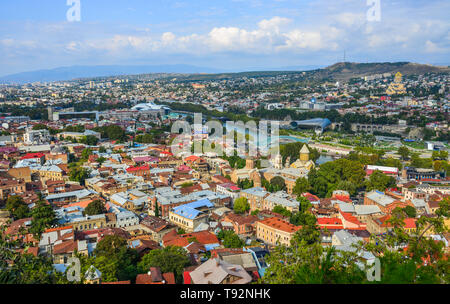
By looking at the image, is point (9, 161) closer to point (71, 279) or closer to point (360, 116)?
point (71, 279)

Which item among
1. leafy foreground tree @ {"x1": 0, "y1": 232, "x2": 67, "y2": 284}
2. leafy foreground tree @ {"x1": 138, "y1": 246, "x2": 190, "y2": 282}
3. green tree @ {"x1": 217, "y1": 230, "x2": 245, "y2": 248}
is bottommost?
green tree @ {"x1": 217, "y1": 230, "x2": 245, "y2": 248}

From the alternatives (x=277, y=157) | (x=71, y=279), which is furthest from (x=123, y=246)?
(x=277, y=157)

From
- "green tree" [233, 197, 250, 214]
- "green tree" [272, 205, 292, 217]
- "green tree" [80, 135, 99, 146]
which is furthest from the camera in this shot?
"green tree" [80, 135, 99, 146]

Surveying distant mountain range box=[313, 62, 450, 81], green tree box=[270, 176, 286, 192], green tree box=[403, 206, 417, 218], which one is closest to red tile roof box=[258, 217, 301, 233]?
green tree box=[403, 206, 417, 218]

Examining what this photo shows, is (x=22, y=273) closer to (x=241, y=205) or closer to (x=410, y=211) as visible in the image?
(x=241, y=205)

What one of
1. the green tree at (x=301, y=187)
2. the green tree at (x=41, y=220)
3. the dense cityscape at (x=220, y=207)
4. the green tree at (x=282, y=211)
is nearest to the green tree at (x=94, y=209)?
the dense cityscape at (x=220, y=207)

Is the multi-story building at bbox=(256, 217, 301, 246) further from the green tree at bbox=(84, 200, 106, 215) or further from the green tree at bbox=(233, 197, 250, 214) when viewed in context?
the green tree at bbox=(84, 200, 106, 215)
